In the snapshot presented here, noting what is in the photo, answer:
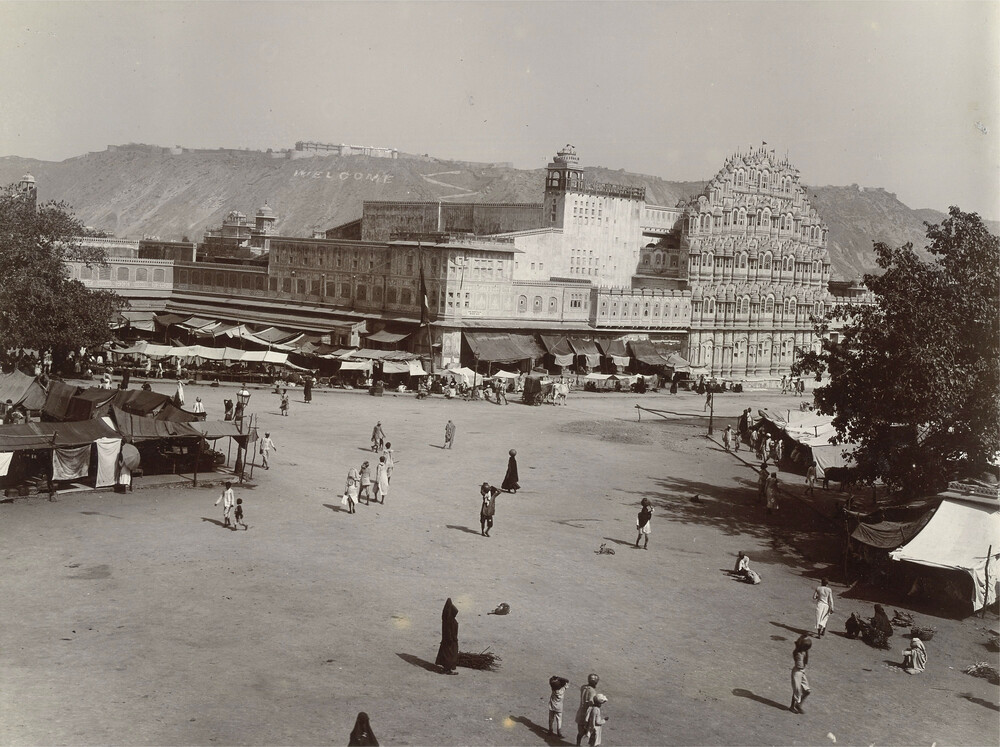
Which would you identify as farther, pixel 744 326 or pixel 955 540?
pixel 744 326

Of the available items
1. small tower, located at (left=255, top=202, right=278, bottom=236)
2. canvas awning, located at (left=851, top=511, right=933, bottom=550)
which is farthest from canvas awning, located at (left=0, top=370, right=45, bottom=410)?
small tower, located at (left=255, top=202, right=278, bottom=236)

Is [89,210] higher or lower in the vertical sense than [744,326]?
higher

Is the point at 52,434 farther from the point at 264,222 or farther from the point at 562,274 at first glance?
the point at 264,222

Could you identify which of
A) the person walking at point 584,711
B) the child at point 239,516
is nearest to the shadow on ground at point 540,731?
the person walking at point 584,711

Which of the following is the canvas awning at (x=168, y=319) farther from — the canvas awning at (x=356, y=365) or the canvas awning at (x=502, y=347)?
the canvas awning at (x=502, y=347)

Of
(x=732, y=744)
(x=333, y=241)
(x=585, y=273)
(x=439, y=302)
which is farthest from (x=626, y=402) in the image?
(x=732, y=744)

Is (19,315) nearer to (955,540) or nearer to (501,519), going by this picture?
(501,519)
